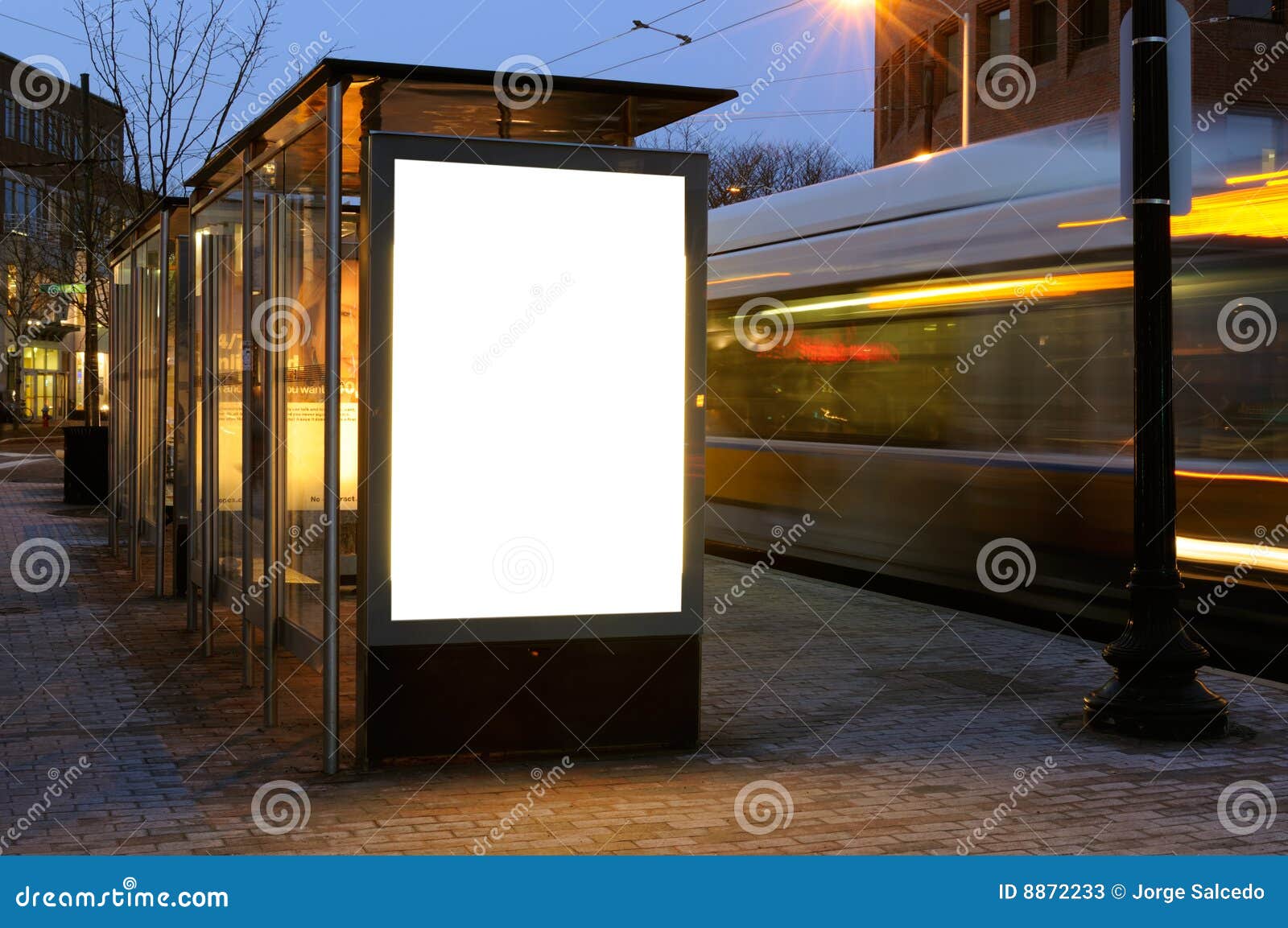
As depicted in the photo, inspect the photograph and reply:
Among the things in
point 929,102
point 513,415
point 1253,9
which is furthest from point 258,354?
point 929,102

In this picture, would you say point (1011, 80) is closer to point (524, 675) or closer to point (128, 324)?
point (128, 324)

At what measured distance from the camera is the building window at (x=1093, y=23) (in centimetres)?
3189

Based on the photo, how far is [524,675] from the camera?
22.7 ft

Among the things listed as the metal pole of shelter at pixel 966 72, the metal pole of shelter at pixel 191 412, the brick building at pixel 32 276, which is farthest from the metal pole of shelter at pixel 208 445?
the brick building at pixel 32 276

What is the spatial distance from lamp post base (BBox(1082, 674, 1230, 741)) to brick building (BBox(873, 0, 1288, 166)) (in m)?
18.7

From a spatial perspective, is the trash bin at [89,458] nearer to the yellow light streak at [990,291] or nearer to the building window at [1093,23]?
the yellow light streak at [990,291]

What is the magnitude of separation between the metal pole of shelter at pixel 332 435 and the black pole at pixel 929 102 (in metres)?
32.9

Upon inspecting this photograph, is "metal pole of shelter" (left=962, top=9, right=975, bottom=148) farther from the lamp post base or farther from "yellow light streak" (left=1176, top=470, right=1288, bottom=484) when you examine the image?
the lamp post base

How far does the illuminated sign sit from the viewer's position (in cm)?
669

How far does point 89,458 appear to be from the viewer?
22250 millimetres

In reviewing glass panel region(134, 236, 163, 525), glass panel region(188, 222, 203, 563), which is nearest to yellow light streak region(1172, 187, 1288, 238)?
glass panel region(188, 222, 203, 563)

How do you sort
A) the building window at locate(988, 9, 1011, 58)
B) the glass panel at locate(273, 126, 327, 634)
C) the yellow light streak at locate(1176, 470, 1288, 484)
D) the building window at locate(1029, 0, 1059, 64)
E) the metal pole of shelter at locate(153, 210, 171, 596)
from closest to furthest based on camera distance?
the glass panel at locate(273, 126, 327, 634) < the yellow light streak at locate(1176, 470, 1288, 484) < the metal pole of shelter at locate(153, 210, 171, 596) < the building window at locate(1029, 0, 1059, 64) < the building window at locate(988, 9, 1011, 58)

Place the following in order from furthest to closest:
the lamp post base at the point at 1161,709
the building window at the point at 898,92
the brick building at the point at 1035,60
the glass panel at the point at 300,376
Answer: the building window at the point at 898,92 < the brick building at the point at 1035,60 < the glass panel at the point at 300,376 < the lamp post base at the point at 1161,709

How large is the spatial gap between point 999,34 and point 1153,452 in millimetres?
30036
